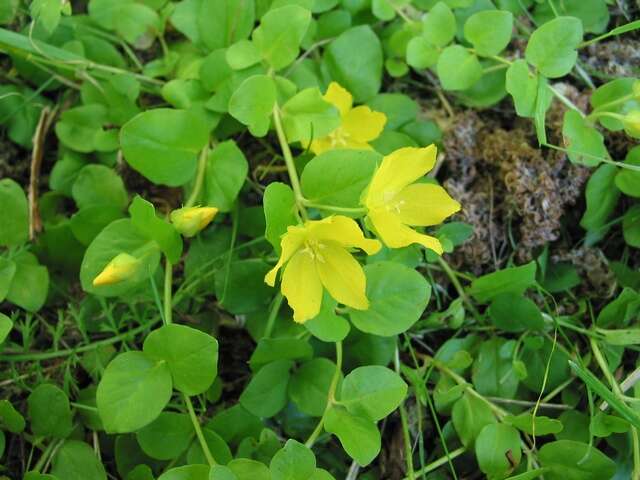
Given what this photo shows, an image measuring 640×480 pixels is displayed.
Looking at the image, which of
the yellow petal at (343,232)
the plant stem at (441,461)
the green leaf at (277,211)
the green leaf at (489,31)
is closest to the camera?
the yellow petal at (343,232)

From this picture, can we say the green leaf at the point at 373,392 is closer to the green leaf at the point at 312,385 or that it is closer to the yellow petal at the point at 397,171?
the green leaf at the point at 312,385

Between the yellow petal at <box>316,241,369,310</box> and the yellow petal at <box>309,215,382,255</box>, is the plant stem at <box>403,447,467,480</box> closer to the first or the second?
the yellow petal at <box>316,241,369,310</box>

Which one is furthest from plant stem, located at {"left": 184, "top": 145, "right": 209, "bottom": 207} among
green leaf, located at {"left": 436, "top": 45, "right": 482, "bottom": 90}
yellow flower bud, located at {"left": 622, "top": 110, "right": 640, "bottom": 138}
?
yellow flower bud, located at {"left": 622, "top": 110, "right": 640, "bottom": 138}

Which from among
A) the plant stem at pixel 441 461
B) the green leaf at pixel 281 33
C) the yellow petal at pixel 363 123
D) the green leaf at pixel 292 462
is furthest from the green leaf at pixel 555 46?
the green leaf at pixel 292 462

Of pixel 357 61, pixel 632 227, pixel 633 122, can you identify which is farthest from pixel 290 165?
pixel 632 227

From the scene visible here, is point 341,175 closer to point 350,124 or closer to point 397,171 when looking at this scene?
point 397,171

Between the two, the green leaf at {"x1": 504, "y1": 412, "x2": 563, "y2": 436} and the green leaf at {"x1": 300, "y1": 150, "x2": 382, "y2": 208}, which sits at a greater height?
the green leaf at {"x1": 300, "y1": 150, "x2": 382, "y2": 208}
